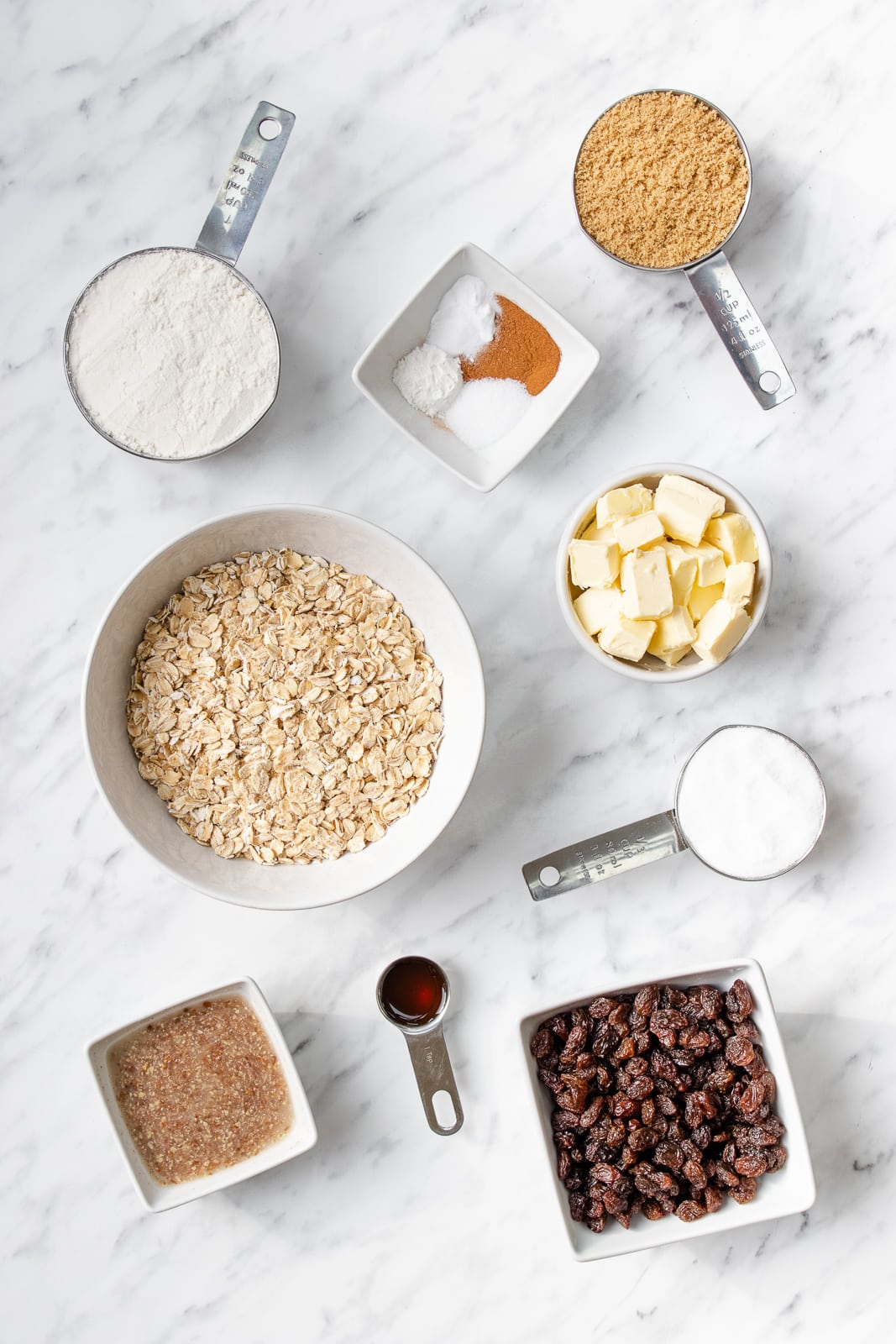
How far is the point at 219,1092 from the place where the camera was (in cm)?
150

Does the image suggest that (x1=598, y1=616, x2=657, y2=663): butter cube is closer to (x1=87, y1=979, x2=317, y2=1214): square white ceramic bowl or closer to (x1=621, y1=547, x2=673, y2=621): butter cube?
(x1=621, y1=547, x2=673, y2=621): butter cube

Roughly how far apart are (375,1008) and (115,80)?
1.51 meters

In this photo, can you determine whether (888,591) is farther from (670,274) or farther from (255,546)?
(255,546)

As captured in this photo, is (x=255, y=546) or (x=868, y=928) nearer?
(x=255, y=546)

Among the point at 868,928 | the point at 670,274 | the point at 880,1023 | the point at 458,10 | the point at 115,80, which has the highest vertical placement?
the point at 115,80

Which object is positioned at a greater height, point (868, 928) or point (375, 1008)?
point (375, 1008)

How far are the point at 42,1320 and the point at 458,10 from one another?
2170mm

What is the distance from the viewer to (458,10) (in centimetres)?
158

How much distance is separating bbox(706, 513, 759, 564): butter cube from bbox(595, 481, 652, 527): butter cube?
0.34 ft

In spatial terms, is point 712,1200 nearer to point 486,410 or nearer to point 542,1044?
point 542,1044

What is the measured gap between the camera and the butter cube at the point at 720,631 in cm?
142

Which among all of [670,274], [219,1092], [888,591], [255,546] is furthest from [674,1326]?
[670,274]

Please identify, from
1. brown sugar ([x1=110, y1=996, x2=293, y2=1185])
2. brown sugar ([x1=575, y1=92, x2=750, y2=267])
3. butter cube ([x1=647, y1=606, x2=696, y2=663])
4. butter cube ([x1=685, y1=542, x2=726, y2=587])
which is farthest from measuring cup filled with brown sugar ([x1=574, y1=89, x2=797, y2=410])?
brown sugar ([x1=110, y1=996, x2=293, y2=1185])

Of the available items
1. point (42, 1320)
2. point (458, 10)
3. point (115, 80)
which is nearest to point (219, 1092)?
point (42, 1320)
